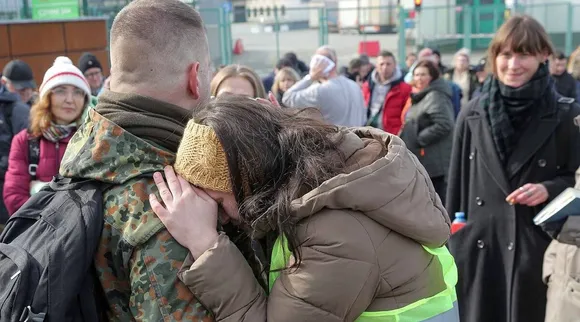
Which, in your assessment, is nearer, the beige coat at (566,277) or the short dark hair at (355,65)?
the beige coat at (566,277)

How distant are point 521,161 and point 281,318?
251cm

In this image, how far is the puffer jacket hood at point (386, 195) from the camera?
5.23 ft

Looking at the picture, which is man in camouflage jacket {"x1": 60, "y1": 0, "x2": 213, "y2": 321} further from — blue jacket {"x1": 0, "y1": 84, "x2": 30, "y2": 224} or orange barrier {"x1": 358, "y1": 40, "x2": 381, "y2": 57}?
orange barrier {"x1": 358, "y1": 40, "x2": 381, "y2": 57}

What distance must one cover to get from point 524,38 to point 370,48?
15304 millimetres

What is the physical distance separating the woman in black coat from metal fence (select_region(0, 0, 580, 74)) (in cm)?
1223

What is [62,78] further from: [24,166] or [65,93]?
[24,166]

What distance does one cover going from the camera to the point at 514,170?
149 inches

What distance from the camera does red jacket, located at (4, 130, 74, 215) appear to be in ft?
14.6

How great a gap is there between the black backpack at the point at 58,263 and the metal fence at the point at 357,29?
14.2 m

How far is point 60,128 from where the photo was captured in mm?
4445

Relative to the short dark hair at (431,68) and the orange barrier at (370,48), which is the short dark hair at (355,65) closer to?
the short dark hair at (431,68)

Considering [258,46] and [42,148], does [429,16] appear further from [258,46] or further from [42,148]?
A: [42,148]

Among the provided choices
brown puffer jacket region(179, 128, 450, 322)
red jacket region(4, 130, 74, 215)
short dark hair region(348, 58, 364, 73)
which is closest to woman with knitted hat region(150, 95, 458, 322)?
brown puffer jacket region(179, 128, 450, 322)

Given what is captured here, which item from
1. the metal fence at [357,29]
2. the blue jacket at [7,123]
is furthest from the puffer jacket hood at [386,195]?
the metal fence at [357,29]
